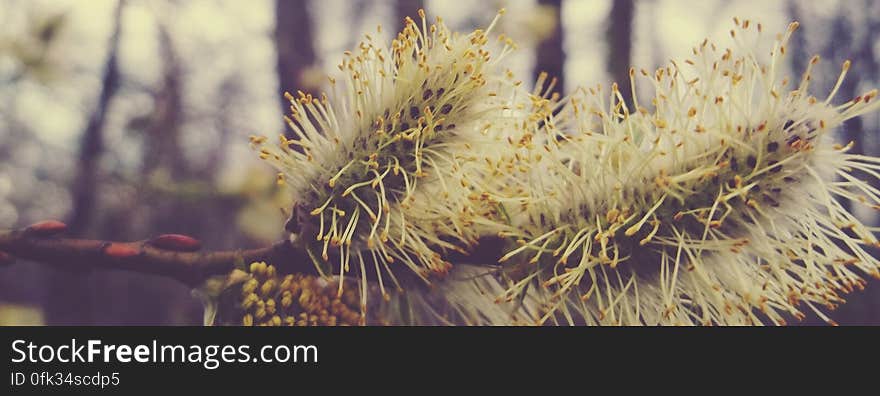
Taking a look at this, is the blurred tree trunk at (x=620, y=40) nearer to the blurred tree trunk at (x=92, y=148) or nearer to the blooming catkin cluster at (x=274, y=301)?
the blooming catkin cluster at (x=274, y=301)

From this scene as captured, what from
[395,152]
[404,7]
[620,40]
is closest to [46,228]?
[395,152]

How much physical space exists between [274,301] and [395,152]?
13cm

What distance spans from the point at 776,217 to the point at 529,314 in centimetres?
17

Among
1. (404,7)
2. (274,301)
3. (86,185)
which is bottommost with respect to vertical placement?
(274,301)

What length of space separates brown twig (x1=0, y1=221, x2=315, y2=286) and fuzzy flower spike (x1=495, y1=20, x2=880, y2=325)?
0.52ft

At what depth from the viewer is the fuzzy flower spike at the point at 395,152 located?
1.30 feet

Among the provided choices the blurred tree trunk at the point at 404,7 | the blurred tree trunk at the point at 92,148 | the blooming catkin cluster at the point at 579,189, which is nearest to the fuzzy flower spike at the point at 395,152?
the blooming catkin cluster at the point at 579,189

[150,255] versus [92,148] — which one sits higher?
[92,148]

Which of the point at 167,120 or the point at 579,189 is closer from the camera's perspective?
the point at 579,189

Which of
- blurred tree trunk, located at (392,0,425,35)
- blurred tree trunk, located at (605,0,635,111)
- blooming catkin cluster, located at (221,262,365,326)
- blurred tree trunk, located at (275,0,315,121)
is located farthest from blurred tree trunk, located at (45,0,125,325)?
blurred tree trunk, located at (605,0,635,111)

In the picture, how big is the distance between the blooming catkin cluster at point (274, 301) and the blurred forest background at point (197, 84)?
8.6 inches

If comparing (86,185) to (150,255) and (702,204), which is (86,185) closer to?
(150,255)

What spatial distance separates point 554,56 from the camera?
0.78m
